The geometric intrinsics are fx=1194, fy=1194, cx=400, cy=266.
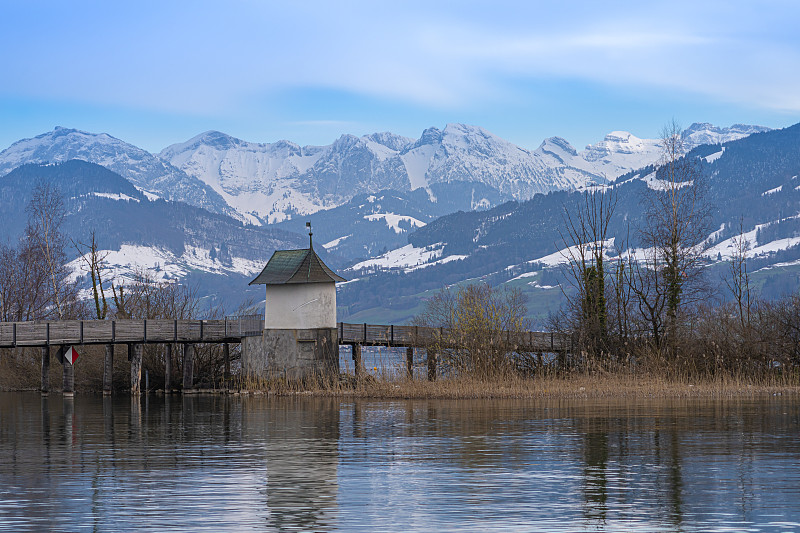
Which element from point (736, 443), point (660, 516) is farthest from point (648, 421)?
point (660, 516)

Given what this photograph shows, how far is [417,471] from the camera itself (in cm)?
2195

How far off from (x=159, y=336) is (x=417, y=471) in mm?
42713

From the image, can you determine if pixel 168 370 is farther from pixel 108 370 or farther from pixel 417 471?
pixel 417 471

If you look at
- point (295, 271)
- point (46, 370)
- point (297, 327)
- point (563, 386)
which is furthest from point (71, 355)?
point (563, 386)

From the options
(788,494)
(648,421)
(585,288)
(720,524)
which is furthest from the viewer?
(585,288)

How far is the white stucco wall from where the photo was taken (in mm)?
59344

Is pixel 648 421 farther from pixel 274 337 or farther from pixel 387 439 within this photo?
pixel 274 337

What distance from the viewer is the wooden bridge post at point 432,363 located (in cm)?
5283

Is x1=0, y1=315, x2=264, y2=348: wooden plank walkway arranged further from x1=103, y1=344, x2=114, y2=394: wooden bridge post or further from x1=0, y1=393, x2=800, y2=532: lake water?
x1=0, y1=393, x2=800, y2=532: lake water

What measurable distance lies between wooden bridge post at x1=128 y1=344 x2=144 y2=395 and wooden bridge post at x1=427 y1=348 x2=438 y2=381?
18.2 metres

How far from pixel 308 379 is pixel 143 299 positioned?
787 inches

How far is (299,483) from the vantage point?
20.3m

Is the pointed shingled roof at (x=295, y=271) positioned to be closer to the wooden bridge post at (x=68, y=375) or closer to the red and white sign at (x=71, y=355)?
the red and white sign at (x=71, y=355)

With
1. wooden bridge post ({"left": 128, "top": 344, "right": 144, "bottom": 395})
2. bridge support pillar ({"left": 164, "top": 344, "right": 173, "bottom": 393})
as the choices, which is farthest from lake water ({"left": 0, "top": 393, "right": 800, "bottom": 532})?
bridge support pillar ({"left": 164, "top": 344, "right": 173, "bottom": 393})
